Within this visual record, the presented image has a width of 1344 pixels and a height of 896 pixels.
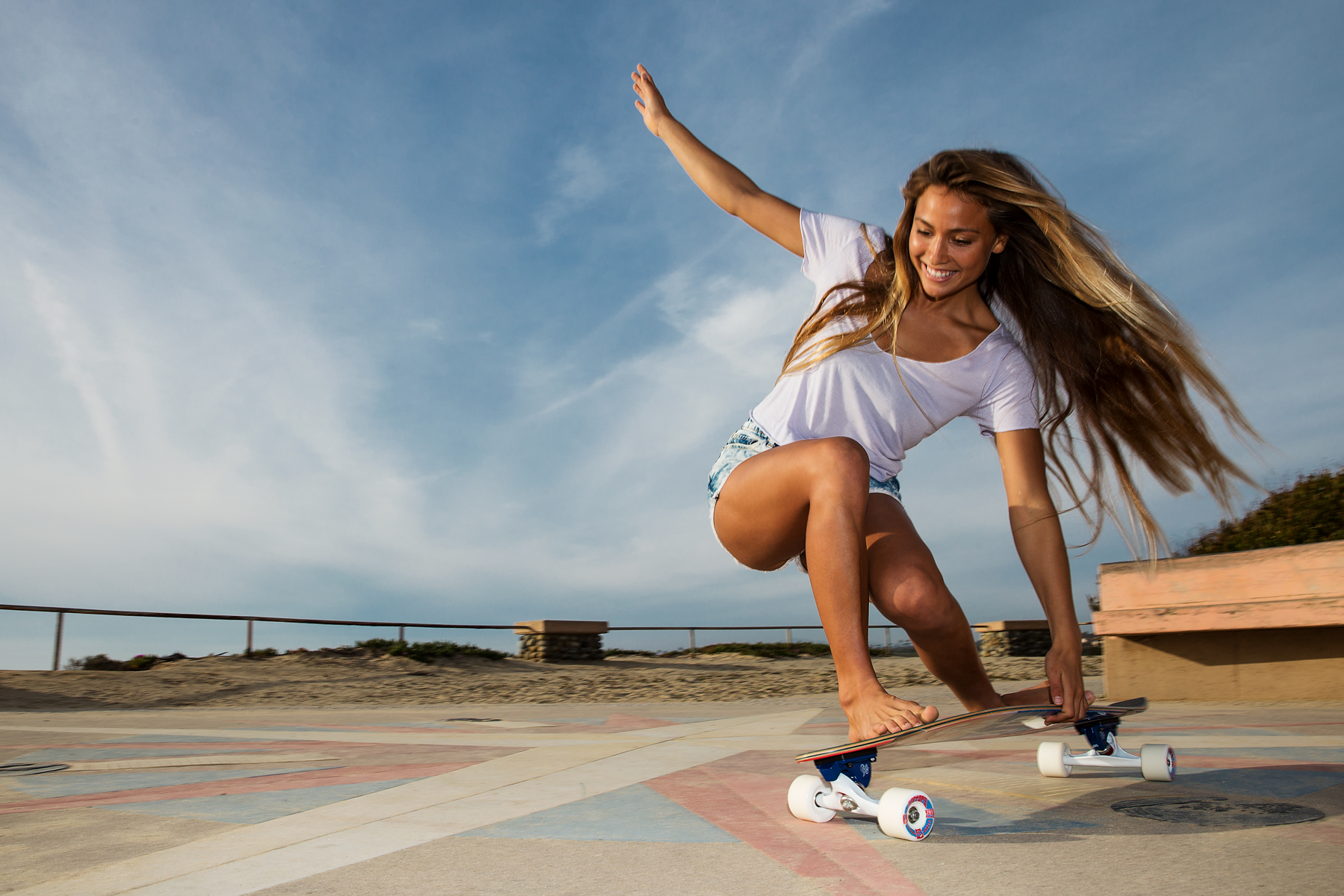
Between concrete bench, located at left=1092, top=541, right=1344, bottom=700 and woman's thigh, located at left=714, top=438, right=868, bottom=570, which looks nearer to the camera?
woman's thigh, located at left=714, top=438, right=868, bottom=570

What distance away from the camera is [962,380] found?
8.78ft

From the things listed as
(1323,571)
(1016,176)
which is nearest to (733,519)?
(1016,176)

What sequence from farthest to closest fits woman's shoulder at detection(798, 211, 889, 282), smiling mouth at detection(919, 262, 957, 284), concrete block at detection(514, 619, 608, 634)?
1. concrete block at detection(514, 619, 608, 634)
2. woman's shoulder at detection(798, 211, 889, 282)
3. smiling mouth at detection(919, 262, 957, 284)

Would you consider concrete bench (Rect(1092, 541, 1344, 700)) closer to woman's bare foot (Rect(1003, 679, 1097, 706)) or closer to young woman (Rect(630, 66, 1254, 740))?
young woman (Rect(630, 66, 1254, 740))

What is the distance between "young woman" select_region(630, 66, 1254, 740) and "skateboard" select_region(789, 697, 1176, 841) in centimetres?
23

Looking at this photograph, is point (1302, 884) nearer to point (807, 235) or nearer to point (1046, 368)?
point (1046, 368)

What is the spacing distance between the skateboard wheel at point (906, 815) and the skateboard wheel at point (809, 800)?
21 centimetres

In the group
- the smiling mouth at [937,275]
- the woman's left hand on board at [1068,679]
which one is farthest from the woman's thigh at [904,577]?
the smiling mouth at [937,275]

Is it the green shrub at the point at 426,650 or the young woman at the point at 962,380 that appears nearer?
the young woman at the point at 962,380

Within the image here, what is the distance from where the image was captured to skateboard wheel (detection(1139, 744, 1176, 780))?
7.78 feet

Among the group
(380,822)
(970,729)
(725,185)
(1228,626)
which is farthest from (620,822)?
(1228,626)

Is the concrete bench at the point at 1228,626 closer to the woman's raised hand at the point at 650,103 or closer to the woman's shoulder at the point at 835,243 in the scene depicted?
the woman's shoulder at the point at 835,243

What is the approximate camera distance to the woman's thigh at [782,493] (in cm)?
209

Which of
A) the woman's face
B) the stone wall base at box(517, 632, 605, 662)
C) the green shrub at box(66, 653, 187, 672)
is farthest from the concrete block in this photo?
the woman's face
